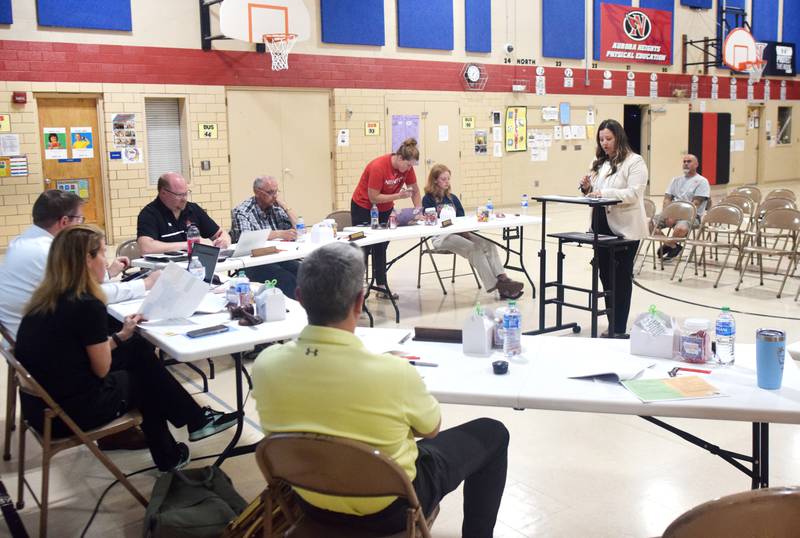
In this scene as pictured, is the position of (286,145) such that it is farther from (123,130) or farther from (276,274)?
(276,274)

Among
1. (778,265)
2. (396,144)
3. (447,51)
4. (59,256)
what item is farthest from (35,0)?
(778,265)

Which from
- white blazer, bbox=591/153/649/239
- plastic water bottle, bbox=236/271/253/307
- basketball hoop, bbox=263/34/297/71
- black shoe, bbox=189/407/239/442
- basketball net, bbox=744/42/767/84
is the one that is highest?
basketball net, bbox=744/42/767/84

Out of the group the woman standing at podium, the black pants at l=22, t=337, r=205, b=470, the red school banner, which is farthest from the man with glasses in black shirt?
the red school banner

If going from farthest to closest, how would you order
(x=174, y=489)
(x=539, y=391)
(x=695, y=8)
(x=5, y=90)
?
(x=695, y=8)
(x=5, y=90)
(x=174, y=489)
(x=539, y=391)

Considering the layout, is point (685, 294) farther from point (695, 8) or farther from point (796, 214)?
point (695, 8)

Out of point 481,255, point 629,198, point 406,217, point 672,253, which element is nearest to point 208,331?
point 629,198

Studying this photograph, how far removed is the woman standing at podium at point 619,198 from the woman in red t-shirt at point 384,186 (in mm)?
1884

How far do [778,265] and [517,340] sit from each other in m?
6.17

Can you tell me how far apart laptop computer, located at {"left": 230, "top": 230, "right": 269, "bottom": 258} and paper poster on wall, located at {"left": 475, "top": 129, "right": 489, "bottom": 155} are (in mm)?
9091

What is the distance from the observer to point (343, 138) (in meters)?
12.1

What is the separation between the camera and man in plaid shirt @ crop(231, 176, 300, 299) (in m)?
5.38

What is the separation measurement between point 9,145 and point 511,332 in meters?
8.41

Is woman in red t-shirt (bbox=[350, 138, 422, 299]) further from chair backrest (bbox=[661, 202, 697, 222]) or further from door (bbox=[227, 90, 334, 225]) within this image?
door (bbox=[227, 90, 334, 225])

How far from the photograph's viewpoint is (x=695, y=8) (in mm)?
17250
